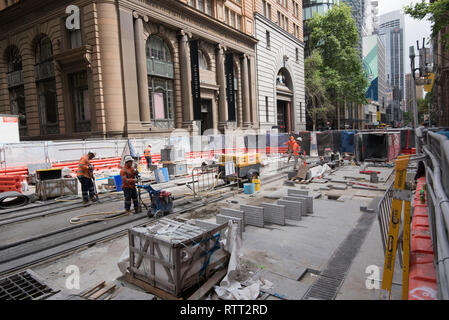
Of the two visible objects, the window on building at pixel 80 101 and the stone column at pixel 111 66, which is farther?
the window on building at pixel 80 101

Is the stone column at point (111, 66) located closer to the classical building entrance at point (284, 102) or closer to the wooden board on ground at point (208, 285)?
the wooden board on ground at point (208, 285)

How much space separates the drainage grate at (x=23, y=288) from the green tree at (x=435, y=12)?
16.8m

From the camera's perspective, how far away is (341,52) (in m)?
51.8

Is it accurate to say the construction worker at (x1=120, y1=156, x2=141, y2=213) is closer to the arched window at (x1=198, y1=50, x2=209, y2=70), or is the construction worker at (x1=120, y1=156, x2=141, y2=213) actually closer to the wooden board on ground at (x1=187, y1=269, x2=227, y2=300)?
the wooden board on ground at (x1=187, y1=269, x2=227, y2=300)

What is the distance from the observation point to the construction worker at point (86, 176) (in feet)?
38.3

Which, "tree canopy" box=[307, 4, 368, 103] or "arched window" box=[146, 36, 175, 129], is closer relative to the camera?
"arched window" box=[146, 36, 175, 129]

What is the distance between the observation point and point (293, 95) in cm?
5022

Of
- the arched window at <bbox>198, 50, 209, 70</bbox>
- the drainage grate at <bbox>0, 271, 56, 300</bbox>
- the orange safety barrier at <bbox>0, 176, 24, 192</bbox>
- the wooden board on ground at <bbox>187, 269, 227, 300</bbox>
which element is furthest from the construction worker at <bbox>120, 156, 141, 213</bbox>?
the arched window at <bbox>198, 50, 209, 70</bbox>

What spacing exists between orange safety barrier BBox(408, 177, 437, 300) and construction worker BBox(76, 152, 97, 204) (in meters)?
10.6

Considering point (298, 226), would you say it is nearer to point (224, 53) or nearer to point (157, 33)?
point (157, 33)

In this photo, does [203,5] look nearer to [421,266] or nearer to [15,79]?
[15,79]

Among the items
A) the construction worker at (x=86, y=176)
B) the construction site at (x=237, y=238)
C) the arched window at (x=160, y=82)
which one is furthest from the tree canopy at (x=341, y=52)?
the construction worker at (x=86, y=176)

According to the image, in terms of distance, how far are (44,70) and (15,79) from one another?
6.02m

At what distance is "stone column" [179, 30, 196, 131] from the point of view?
28.4m
